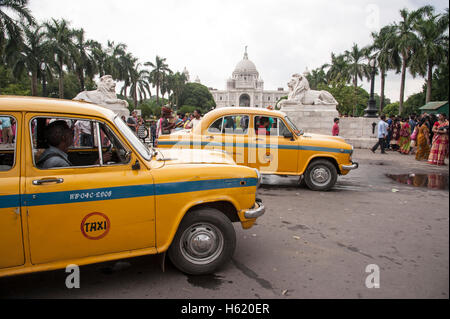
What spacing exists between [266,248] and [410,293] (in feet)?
5.78

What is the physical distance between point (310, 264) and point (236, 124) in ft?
14.1

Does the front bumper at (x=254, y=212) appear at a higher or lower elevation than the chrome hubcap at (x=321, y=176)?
higher

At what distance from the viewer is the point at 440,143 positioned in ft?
39.9

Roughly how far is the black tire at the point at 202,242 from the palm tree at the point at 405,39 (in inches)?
1589

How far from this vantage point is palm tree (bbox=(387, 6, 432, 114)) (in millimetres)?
36031

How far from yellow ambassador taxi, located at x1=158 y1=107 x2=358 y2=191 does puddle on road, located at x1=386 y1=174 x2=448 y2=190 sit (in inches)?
99.8

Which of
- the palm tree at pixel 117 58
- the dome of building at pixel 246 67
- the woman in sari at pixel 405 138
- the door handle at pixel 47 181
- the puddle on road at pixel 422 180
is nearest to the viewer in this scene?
the door handle at pixel 47 181

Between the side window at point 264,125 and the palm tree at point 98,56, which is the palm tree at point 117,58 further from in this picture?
the side window at point 264,125

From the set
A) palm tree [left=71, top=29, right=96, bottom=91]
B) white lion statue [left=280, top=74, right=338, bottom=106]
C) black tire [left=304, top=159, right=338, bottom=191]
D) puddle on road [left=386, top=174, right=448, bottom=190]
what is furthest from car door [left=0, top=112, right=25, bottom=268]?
palm tree [left=71, top=29, right=96, bottom=91]

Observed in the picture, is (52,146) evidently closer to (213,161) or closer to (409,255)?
(213,161)

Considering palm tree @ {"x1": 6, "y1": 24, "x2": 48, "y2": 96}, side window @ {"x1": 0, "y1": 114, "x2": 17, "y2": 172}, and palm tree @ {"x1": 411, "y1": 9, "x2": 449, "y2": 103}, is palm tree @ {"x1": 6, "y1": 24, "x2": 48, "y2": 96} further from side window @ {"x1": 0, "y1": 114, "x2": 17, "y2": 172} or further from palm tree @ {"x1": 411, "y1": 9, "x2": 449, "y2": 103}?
palm tree @ {"x1": 411, "y1": 9, "x2": 449, "y2": 103}

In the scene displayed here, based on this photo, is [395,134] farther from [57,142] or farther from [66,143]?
[57,142]

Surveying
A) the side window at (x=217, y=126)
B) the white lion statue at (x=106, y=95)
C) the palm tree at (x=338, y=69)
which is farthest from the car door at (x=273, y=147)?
the palm tree at (x=338, y=69)

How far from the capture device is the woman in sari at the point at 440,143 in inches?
464
